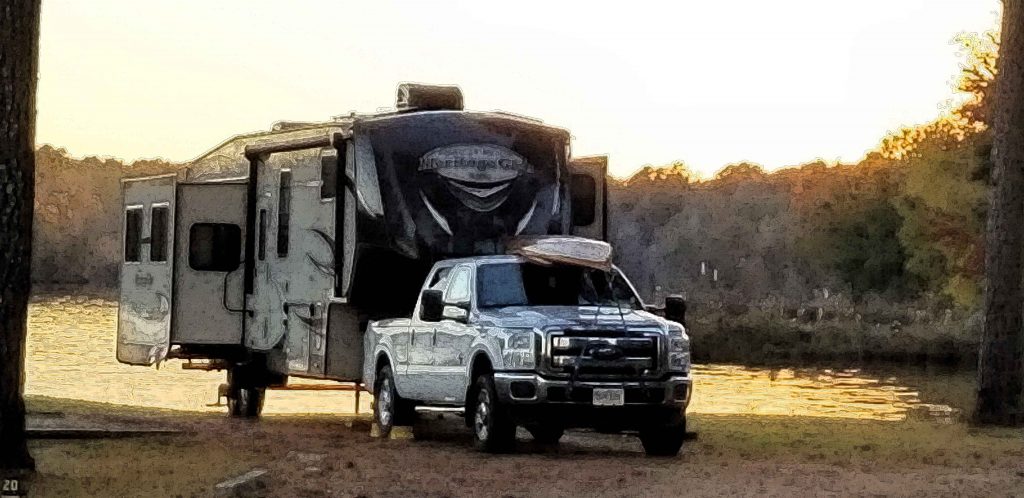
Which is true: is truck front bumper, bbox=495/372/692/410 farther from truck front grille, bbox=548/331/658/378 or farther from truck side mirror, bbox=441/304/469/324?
truck side mirror, bbox=441/304/469/324

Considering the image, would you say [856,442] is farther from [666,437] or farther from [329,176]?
[329,176]

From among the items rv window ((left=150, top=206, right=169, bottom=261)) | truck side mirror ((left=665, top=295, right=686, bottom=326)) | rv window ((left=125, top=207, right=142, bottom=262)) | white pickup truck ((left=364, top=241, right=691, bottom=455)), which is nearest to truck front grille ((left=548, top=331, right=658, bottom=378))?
white pickup truck ((left=364, top=241, right=691, bottom=455))

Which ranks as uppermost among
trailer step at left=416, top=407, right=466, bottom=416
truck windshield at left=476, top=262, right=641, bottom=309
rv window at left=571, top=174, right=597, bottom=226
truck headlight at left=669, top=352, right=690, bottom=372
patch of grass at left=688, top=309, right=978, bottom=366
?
rv window at left=571, top=174, right=597, bottom=226

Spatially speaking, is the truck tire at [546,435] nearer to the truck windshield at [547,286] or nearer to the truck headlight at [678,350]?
the truck windshield at [547,286]

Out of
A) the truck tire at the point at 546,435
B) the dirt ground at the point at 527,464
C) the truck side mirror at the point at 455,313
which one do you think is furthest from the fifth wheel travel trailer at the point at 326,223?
the truck tire at the point at 546,435

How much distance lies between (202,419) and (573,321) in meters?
8.44

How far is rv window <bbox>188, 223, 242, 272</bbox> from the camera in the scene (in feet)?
84.9

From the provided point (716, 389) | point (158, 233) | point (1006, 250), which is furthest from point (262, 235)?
point (716, 389)

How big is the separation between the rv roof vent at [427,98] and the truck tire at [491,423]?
490 centimetres

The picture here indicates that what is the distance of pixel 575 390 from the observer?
1944 centimetres

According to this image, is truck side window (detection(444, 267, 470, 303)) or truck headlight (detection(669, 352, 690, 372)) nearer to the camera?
truck headlight (detection(669, 352, 690, 372))

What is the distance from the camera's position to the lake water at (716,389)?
1422 inches

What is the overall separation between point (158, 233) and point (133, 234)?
1006 millimetres

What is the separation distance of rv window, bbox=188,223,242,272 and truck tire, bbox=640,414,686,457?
741 centimetres
